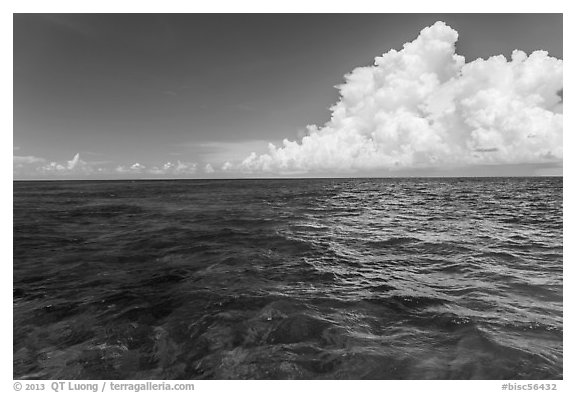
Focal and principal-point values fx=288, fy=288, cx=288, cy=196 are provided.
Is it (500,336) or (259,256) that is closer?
(500,336)

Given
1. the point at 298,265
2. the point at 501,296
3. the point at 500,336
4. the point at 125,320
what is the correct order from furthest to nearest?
the point at 298,265
the point at 501,296
the point at 125,320
the point at 500,336

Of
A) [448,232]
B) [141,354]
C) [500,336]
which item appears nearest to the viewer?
[141,354]

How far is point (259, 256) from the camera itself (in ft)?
55.4

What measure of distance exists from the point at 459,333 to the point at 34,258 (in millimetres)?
21079

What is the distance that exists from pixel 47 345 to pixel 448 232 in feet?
80.8

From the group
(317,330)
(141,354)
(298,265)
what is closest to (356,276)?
(298,265)

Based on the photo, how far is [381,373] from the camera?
712 cm

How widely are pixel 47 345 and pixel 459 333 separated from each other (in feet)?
38.8

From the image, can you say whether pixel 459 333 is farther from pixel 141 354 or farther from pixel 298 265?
pixel 141 354

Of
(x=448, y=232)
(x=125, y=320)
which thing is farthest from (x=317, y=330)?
A: (x=448, y=232)

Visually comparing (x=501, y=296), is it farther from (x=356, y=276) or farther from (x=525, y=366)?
(x=356, y=276)
